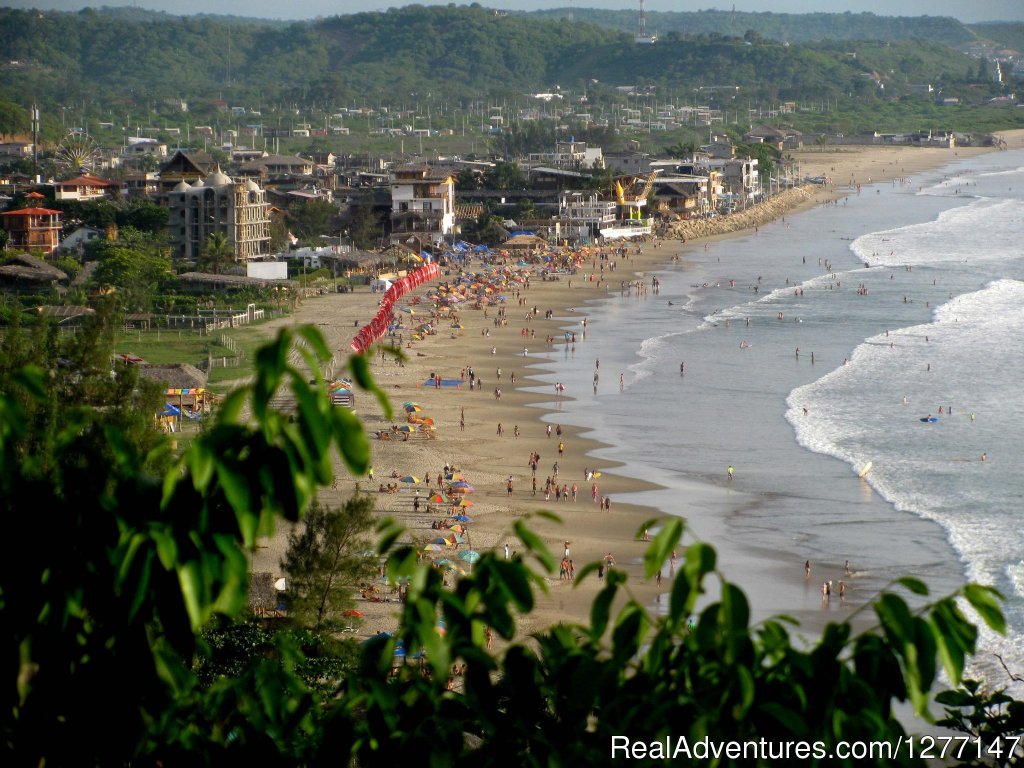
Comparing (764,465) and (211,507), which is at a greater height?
(211,507)

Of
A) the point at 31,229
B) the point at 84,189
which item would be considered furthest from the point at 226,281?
the point at 84,189

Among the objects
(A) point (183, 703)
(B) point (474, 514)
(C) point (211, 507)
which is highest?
(C) point (211, 507)

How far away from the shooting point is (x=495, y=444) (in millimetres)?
27953

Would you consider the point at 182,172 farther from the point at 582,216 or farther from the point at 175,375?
the point at 175,375

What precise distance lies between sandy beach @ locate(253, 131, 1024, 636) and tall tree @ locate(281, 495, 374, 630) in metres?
0.96

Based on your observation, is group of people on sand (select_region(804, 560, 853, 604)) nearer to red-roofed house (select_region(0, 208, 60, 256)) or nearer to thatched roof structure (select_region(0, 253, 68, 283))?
thatched roof structure (select_region(0, 253, 68, 283))

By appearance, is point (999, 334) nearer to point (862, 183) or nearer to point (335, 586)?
point (335, 586)

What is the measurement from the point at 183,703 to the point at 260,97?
16134 cm

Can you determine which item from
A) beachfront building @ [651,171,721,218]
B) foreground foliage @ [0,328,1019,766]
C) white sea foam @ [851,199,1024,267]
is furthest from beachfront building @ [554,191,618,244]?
foreground foliage @ [0,328,1019,766]

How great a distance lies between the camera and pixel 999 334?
4091 cm

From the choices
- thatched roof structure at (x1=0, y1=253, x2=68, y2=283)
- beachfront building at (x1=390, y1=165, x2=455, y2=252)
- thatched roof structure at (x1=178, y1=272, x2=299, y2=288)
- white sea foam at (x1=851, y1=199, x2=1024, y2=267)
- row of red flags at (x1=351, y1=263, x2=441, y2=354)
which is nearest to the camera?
row of red flags at (x1=351, y1=263, x2=441, y2=354)

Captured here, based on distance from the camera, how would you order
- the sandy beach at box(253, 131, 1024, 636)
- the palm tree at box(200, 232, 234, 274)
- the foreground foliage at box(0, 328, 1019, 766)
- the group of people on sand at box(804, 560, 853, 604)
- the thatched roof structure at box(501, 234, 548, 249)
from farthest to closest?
1. the thatched roof structure at box(501, 234, 548, 249)
2. the palm tree at box(200, 232, 234, 274)
3. the sandy beach at box(253, 131, 1024, 636)
4. the group of people on sand at box(804, 560, 853, 604)
5. the foreground foliage at box(0, 328, 1019, 766)

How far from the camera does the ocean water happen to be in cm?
2078

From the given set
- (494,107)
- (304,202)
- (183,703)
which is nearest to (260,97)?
(494,107)
